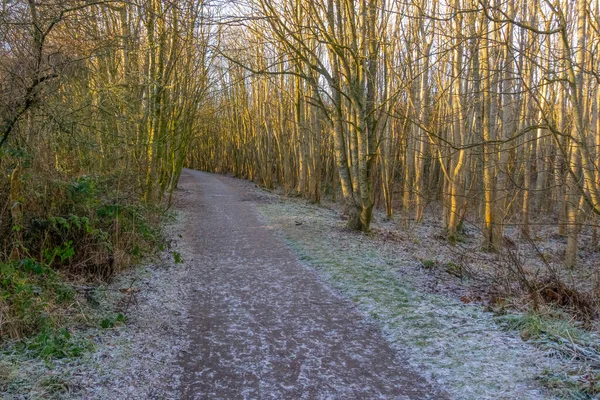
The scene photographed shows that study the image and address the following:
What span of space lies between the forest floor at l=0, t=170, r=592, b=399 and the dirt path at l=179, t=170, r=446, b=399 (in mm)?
17

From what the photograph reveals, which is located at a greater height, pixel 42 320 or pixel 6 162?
pixel 6 162

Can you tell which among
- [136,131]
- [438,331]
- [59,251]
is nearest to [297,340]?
[438,331]

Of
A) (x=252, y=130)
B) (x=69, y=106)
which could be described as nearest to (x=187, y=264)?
(x=69, y=106)

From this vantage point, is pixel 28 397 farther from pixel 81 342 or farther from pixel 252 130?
pixel 252 130

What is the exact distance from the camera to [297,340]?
4.81 metres

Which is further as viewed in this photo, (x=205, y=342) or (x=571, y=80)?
(x=571, y=80)

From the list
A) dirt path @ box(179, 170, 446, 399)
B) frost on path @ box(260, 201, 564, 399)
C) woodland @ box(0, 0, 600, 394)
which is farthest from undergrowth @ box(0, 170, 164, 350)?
frost on path @ box(260, 201, 564, 399)

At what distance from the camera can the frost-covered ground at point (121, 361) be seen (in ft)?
11.8

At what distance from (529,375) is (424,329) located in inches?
52.0

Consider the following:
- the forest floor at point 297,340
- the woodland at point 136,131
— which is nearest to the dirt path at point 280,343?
the forest floor at point 297,340

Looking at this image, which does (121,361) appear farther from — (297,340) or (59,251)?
(59,251)

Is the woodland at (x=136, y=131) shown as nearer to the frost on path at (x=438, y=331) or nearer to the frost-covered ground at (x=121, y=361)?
the frost-covered ground at (x=121, y=361)

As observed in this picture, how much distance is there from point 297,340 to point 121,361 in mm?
1773

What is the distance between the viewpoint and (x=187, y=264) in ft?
27.4
